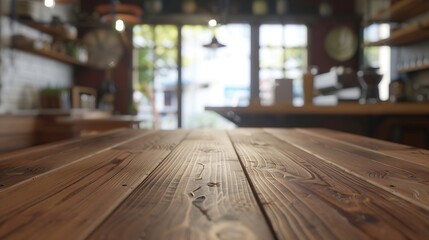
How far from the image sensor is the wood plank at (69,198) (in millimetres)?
523

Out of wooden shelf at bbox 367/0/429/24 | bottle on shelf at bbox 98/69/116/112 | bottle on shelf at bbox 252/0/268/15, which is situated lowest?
bottle on shelf at bbox 98/69/116/112


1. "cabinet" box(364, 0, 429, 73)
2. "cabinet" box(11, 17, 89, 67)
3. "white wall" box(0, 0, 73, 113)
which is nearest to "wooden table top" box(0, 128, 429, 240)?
"cabinet" box(364, 0, 429, 73)

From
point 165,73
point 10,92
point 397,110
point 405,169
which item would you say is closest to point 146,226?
point 405,169

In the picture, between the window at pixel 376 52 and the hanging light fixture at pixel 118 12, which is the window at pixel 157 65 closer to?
the window at pixel 376 52

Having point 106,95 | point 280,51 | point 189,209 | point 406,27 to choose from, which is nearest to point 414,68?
point 406,27

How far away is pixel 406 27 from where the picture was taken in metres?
4.45

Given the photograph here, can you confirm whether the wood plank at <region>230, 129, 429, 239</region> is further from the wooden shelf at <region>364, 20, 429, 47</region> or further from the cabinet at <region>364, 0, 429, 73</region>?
the cabinet at <region>364, 0, 429, 73</region>

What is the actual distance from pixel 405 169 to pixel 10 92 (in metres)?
5.03

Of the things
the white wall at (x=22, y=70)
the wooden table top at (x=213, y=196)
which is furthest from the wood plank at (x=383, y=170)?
the white wall at (x=22, y=70)

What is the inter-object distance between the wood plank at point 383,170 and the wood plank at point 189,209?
238 mm

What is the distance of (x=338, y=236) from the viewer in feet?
1.66

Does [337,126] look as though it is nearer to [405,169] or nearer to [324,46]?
[405,169]

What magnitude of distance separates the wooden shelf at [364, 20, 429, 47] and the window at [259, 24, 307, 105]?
249 centimetres

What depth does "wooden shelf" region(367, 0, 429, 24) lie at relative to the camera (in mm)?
4363
